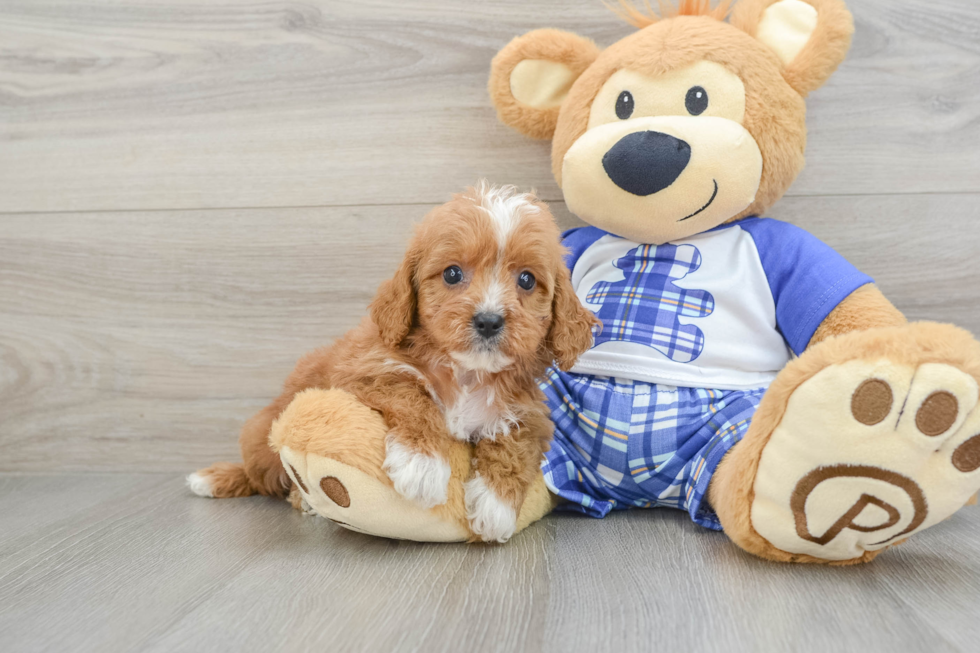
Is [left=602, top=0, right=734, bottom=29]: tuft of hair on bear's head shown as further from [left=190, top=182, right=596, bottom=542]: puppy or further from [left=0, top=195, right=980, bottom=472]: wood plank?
[left=190, top=182, right=596, bottom=542]: puppy

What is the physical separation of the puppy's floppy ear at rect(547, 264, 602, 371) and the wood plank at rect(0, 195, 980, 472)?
0.51 metres

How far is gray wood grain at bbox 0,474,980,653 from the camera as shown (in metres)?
0.83

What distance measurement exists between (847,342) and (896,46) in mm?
999

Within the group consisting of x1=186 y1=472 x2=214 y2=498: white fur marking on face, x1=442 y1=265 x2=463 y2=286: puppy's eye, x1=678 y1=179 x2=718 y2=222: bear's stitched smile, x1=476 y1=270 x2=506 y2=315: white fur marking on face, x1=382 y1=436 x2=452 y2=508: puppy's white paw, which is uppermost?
x1=678 y1=179 x2=718 y2=222: bear's stitched smile

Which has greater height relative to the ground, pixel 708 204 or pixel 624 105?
pixel 624 105

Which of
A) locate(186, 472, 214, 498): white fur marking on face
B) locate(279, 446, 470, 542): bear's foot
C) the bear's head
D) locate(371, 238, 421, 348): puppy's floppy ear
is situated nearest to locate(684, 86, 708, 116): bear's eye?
the bear's head

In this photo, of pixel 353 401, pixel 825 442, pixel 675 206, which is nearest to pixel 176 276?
pixel 353 401

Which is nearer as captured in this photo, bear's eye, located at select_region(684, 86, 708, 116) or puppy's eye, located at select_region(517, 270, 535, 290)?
puppy's eye, located at select_region(517, 270, 535, 290)

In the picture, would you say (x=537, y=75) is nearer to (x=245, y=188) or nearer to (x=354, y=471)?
(x=245, y=188)

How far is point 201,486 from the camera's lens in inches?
60.7

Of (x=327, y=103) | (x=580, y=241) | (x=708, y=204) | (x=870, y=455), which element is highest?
(x=327, y=103)

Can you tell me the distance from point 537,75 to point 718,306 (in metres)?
0.61

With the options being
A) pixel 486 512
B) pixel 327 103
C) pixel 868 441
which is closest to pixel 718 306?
pixel 868 441

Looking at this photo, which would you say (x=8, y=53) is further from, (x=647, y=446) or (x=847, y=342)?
(x=847, y=342)
